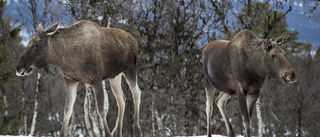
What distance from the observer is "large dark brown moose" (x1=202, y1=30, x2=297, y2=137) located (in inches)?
281

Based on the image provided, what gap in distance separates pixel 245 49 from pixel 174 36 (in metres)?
9.20

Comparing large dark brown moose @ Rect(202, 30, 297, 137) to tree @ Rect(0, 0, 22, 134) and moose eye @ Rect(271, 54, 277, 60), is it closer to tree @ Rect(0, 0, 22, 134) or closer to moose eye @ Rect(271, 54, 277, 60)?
moose eye @ Rect(271, 54, 277, 60)

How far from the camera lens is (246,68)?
24.5ft

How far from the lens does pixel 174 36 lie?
55.1 ft

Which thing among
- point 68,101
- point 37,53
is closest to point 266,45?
point 68,101

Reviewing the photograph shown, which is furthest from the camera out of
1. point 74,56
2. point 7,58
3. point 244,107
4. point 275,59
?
point 7,58

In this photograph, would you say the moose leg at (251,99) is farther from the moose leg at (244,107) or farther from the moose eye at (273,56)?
the moose eye at (273,56)

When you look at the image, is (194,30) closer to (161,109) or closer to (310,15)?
(161,109)

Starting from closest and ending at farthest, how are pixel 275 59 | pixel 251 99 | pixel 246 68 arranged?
pixel 275 59 → pixel 246 68 → pixel 251 99

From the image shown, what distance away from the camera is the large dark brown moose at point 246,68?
23.4ft

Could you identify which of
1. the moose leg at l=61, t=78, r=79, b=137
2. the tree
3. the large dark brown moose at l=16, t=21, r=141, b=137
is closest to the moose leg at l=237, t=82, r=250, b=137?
the large dark brown moose at l=16, t=21, r=141, b=137

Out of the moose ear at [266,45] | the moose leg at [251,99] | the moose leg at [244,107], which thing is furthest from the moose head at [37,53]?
the moose leg at [251,99]

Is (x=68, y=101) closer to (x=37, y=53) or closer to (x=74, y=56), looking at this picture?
(x=74, y=56)

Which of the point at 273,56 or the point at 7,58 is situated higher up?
the point at 7,58
